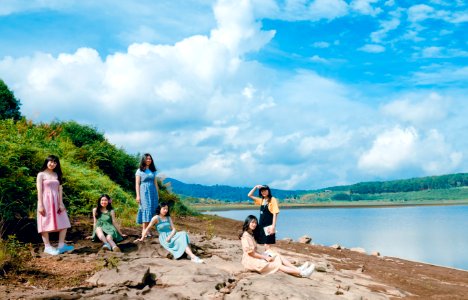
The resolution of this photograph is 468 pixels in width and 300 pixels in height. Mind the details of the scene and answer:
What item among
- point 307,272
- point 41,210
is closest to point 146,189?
point 41,210

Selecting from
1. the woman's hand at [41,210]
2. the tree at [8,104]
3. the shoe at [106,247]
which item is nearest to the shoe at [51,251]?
the woman's hand at [41,210]

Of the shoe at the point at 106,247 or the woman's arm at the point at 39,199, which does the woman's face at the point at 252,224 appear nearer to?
the shoe at the point at 106,247

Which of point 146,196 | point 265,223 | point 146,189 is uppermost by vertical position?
point 146,189

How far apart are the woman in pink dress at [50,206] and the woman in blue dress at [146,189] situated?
69.4 inches

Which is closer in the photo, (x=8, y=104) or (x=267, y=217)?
(x=267, y=217)

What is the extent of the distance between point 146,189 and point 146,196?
0.16m

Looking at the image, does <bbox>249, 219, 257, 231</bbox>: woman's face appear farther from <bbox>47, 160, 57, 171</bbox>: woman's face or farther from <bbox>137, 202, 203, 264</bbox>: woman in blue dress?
<bbox>47, 160, 57, 171</bbox>: woman's face

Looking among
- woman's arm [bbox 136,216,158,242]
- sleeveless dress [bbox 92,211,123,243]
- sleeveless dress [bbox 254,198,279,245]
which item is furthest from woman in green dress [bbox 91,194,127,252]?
sleeveless dress [bbox 254,198,279,245]

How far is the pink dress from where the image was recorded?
920 cm

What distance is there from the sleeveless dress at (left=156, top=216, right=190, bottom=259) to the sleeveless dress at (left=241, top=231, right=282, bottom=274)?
1238 mm

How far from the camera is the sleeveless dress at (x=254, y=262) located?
8.78 metres

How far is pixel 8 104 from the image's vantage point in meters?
24.5

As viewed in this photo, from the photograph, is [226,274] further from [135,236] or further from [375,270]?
[375,270]

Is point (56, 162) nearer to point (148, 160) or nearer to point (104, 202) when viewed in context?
point (104, 202)
